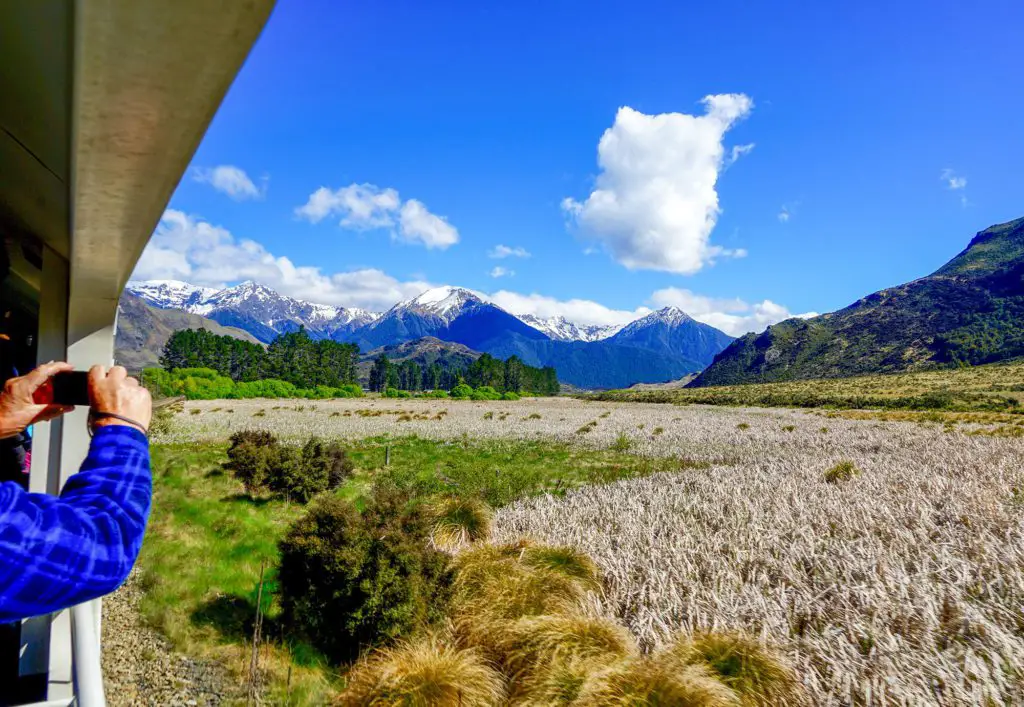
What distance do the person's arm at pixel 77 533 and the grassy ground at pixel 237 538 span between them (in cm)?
372

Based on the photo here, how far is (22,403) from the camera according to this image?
69.2 inches

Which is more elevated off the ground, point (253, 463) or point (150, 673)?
point (253, 463)

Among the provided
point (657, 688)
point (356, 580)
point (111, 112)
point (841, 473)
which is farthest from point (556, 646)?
point (841, 473)

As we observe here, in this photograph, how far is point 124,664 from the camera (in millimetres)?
4977

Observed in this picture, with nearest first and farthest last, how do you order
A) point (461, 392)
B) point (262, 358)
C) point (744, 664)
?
point (744, 664) → point (461, 392) → point (262, 358)

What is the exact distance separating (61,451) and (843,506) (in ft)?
32.9

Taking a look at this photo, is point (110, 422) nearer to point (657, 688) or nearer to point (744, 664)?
point (657, 688)

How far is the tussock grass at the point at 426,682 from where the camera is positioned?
3994mm

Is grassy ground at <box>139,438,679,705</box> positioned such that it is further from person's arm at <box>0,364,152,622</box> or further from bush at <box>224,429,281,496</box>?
person's arm at <box>0,364,152,622</box>

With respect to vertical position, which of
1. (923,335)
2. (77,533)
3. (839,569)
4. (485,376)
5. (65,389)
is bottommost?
(839,569)

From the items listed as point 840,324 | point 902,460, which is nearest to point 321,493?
point 902,460

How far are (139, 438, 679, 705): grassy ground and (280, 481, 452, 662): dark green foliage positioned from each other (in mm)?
314

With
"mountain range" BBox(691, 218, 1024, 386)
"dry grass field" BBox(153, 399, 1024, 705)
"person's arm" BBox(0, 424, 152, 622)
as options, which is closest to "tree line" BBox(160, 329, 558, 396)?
"mountain range" BBox(691, 218, 1024, 386)

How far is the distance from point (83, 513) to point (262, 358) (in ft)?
460
